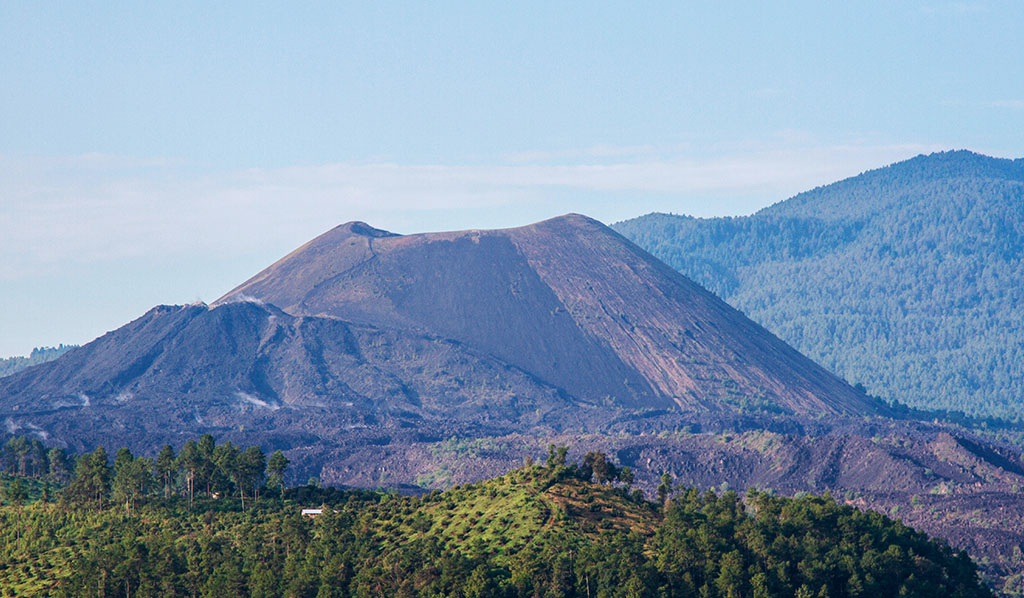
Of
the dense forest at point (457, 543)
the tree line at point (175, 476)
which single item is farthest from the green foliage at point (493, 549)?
the tree line at point (175, 476)

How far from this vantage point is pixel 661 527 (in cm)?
11450

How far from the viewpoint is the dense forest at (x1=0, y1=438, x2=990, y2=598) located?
10431 centimetres

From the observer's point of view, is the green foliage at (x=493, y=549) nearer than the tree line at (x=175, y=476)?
Yes

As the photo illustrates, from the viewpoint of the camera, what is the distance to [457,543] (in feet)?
368

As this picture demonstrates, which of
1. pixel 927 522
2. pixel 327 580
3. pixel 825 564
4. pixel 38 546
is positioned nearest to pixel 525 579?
pixel 327 580

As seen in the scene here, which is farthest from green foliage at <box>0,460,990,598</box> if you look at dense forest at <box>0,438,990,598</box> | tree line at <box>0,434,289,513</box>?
tree line at <box>0,434,289,513</box>

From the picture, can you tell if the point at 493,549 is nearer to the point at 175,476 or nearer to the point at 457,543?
the point at 457,543

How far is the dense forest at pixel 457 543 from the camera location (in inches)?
4107

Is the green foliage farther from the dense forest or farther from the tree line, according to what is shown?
the tree line

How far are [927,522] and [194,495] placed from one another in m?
90.2

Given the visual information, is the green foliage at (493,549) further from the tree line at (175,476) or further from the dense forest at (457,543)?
the tree line at (175,476)

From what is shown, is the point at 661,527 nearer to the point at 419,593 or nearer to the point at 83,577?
the point at 419,593

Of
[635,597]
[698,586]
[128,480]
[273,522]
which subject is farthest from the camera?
[128,480]

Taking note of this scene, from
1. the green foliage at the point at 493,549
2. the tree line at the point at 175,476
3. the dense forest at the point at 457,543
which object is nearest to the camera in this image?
the green foliage at the point at 493,549
